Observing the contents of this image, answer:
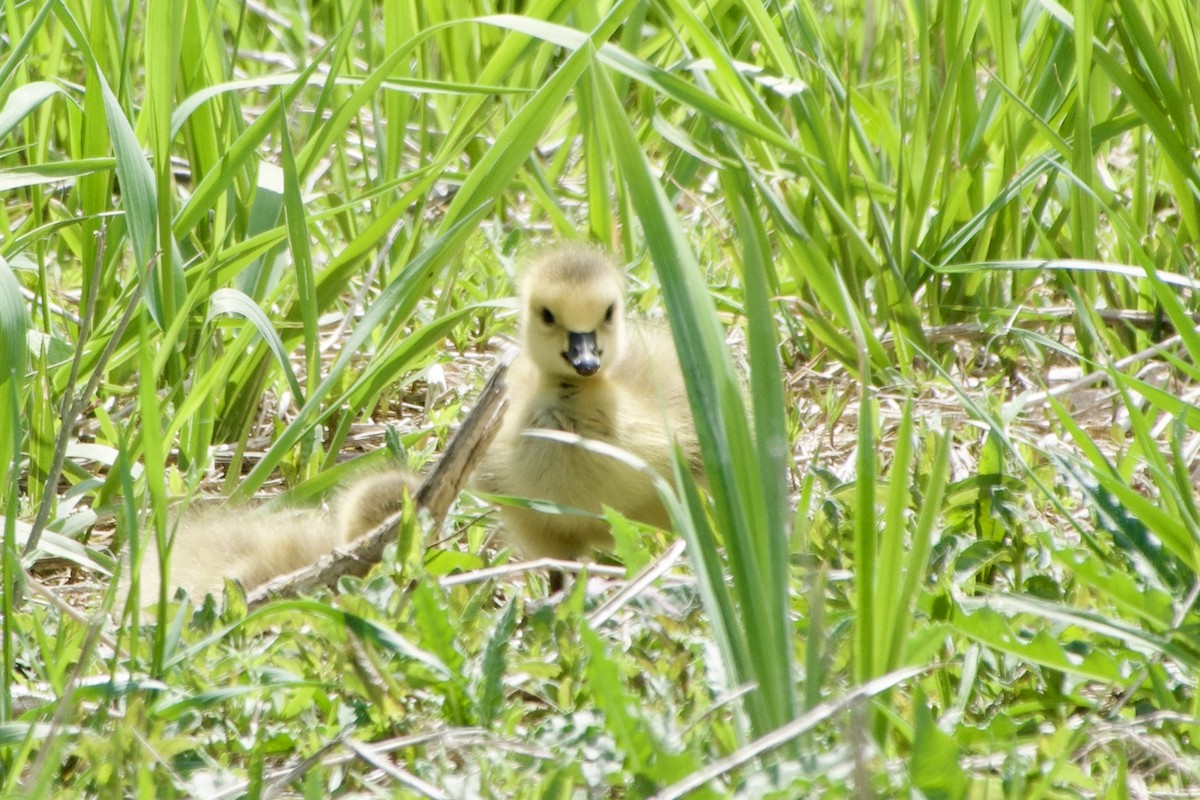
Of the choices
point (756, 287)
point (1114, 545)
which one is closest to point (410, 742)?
point (756, 287)

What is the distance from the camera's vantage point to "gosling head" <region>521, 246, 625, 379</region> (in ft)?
9.74

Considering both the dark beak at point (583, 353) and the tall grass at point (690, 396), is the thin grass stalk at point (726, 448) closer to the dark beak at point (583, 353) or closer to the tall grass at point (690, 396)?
the tall grass at point (690, 396)

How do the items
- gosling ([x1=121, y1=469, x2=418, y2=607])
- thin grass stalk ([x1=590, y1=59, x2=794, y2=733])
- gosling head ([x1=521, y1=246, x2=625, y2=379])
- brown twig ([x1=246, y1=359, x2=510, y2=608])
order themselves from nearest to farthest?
1. thin grass stalk ([x1=590, y1=59, x2=794, y2=733])
2. brown twig ([x1=246, y1=359, x2=510, y2=608])
3. gosling ([x1=121, y1=469, x2=418, y2=607])
4. gosling head ([x1=521, y1=246, x2=625, y2=379])

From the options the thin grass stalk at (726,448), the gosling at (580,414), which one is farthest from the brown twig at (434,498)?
the thin grass stalk at (726,448)

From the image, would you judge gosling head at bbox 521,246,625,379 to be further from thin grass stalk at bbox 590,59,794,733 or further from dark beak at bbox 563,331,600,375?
thin grass stalk at bbox 590,59,794,733

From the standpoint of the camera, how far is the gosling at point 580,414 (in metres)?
2.89

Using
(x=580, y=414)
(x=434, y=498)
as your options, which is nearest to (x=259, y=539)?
(x=434, y=498)

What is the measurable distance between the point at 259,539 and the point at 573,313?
0.72 m

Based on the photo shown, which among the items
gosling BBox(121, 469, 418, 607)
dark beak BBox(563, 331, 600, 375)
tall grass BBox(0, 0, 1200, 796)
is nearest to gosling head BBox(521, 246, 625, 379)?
dark beak BBox(563, 331, 600, 375)

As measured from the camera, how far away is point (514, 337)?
12.5 feet

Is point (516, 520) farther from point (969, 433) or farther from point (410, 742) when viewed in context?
point (410, 742)

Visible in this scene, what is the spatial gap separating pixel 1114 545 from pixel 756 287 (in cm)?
85

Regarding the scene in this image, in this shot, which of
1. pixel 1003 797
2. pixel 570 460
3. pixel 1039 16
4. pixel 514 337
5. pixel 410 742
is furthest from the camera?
pixel 514 337

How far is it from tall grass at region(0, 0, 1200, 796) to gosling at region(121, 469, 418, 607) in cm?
13
